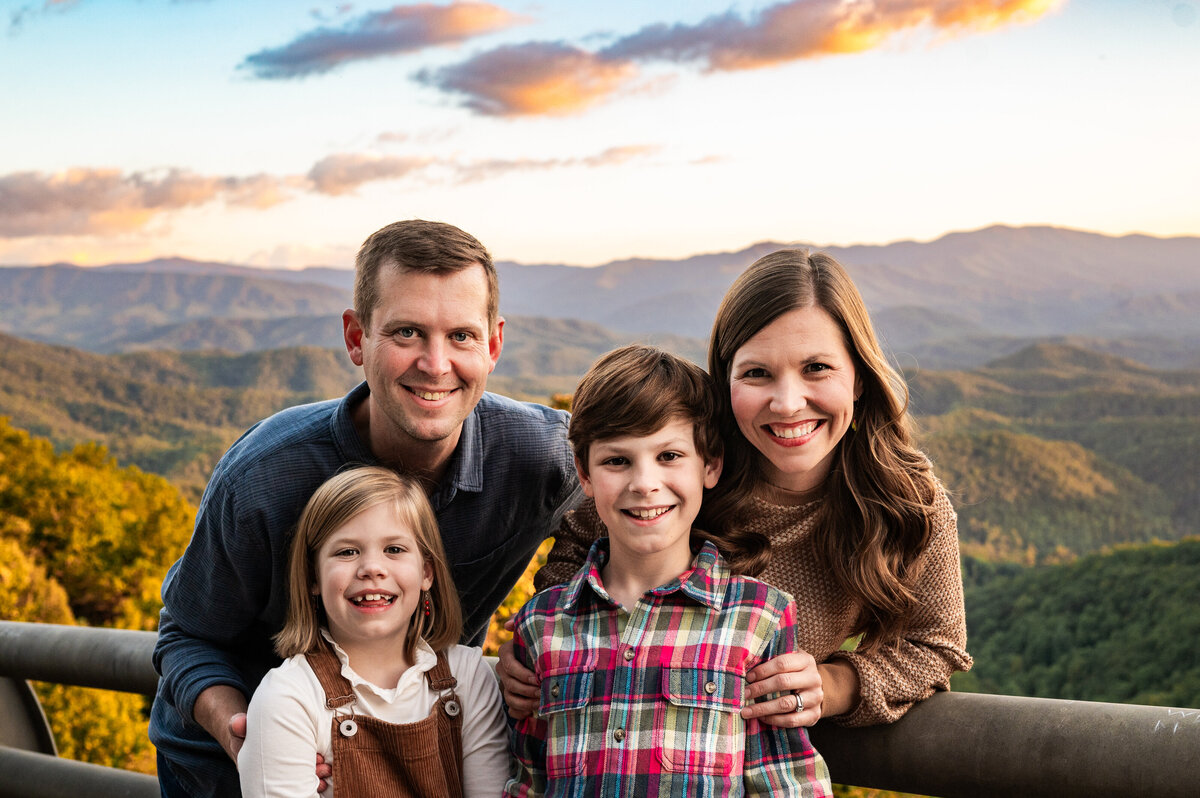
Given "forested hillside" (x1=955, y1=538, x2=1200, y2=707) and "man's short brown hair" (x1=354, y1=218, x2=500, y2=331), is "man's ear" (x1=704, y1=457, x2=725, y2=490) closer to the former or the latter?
"man's short brown hair" (x1=354, y1=218, x2=500, y2=331)

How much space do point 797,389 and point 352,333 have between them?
1.27 m

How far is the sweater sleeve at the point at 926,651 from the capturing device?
2.07 meters

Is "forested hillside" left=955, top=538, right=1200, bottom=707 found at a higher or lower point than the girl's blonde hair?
lower

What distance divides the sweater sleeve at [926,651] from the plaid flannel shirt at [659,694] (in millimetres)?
162

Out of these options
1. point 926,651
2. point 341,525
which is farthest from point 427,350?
point 926,651

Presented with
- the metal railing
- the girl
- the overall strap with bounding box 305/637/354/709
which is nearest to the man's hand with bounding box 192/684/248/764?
the girl

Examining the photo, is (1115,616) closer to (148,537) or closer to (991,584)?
(991,584)

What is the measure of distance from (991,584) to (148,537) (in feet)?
106

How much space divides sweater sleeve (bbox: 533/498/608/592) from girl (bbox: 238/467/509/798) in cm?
24

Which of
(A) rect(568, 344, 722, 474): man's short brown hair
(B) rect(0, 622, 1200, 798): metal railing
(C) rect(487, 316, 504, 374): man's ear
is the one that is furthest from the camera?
(C) rect(487, 316, 504, 374): man's ear

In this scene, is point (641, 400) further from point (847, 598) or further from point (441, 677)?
point (441, 677)

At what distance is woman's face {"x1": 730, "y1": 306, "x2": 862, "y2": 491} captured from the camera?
7.63 feet

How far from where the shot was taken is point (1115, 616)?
34719 mm

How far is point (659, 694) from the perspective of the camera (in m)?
2.13
